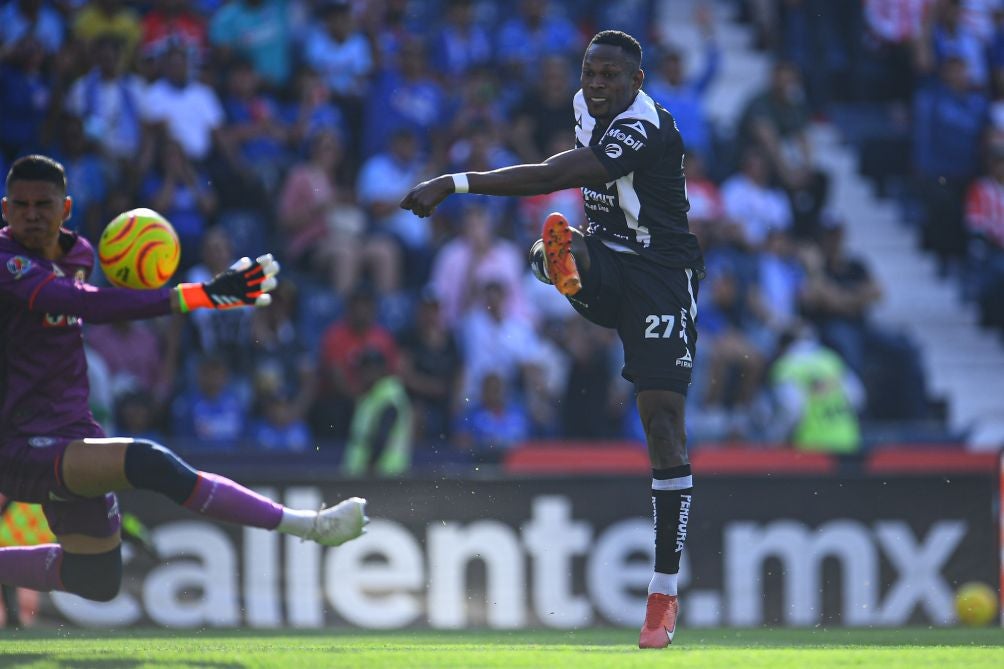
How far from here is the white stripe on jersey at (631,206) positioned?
8055 mm

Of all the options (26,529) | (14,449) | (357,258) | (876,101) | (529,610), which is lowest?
(529,610)

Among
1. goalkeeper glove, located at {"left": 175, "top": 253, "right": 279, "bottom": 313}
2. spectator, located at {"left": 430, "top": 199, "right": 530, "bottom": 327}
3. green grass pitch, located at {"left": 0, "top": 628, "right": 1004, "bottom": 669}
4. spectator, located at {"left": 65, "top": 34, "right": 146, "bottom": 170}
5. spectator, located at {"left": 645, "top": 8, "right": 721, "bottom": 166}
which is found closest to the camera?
green grass pitch, located at {"left": 0, "top": 628, "right": 1004, "bottom": 669}

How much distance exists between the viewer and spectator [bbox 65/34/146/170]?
1409cm

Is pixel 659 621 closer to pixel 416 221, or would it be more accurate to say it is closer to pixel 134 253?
pixel 134 253

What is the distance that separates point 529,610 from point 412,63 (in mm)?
6163

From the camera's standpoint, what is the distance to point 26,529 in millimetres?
Result: 10711

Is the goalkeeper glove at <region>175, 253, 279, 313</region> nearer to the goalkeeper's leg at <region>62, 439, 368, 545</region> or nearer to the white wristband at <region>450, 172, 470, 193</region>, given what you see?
the goalkeeper's leg at <region>62, 439, 368, 545</region>

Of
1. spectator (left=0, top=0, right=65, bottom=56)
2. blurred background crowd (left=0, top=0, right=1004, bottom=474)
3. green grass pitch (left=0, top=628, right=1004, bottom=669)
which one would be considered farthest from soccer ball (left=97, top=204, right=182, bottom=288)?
spectator (left=0, top=0, right=65, bottom=56)

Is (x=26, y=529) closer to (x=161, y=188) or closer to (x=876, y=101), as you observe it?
(x=161, y=188)

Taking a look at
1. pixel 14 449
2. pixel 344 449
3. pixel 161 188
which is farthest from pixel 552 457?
pixel 14 449

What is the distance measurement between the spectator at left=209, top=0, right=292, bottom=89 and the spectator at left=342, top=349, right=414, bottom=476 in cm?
402

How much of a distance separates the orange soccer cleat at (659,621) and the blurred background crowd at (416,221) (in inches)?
205

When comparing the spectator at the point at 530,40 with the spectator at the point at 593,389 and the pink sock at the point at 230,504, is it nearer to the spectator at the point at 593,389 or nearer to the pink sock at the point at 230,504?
the spectator at the point at 593,389

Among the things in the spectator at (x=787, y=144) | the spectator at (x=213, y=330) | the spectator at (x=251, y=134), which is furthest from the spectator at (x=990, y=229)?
the spectator at (x=213, y=330)
